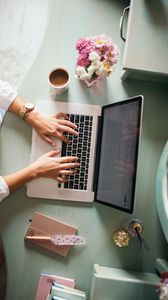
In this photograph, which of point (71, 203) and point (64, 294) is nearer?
point (64, 294)

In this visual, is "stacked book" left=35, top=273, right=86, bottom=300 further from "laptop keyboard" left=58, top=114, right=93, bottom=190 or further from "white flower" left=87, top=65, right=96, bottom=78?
"white flower" left=87, top=65, right=96, bottom=78

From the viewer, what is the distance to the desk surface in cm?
163

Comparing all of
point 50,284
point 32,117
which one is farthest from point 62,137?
point 50,284

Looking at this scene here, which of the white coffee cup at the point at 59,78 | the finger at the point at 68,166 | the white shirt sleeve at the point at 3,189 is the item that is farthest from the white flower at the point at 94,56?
the white shirt sleeve at the point at 3,189

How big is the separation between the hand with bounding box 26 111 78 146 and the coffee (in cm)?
15

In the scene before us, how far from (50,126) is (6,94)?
252 millimetres

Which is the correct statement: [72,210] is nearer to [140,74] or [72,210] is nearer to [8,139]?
[8,139]

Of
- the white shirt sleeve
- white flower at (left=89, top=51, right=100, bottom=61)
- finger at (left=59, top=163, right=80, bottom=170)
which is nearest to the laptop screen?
finger at (left=59, top=163, right=80, bottom=170)

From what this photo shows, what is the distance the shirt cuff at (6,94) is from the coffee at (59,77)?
0.19 meters

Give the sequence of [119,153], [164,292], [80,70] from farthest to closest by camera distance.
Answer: [80,70] < [119,153] < [164,292]

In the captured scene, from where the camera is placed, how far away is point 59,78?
1609mm

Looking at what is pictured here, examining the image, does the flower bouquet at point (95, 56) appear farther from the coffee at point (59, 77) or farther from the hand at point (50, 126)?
the hand at point (50, 126)

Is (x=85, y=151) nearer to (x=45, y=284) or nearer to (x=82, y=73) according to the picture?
(x=82, y=73)

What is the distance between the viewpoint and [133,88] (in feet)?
5.53
